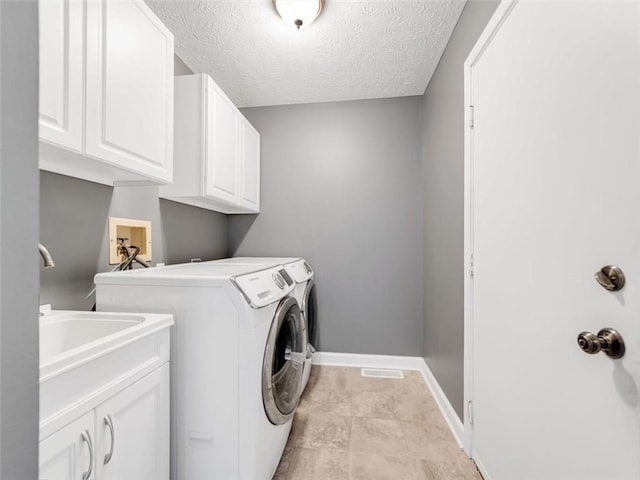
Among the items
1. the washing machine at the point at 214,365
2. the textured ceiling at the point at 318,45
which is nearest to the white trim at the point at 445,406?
the washing machine at the point at 214,365

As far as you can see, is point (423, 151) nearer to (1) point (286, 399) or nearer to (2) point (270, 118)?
(2) point (270, 118)

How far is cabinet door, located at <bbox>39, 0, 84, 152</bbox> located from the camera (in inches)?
32.5

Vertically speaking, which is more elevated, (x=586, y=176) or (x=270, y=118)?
(x=270, y=118)

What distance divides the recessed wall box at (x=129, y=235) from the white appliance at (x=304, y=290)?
0.53 metres

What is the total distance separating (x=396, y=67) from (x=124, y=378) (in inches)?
98.8

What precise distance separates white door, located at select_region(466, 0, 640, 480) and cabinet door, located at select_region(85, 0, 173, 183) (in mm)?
1521

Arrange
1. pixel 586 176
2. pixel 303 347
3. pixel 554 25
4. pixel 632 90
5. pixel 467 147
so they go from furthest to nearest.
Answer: pixel 303 347, pixel 467 147, pixel 554 25, pixel 586 176, pixel 632 90

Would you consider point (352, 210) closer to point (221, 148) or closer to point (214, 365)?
point (221, 148)

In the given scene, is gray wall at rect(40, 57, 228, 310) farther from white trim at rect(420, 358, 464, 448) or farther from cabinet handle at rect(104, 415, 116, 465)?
white trim at rect(420, 358, 464, 448)

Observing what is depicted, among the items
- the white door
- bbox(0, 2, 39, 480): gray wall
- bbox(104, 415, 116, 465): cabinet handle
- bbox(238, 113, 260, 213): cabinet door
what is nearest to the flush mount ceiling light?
bbox(238, 113, 260, 213): cabinet door

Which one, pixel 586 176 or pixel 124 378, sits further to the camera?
pixel 124 378

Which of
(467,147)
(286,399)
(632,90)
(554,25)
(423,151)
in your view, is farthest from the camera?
(423,151)

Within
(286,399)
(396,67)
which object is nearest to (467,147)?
(396,67)

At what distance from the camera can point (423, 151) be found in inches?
101
